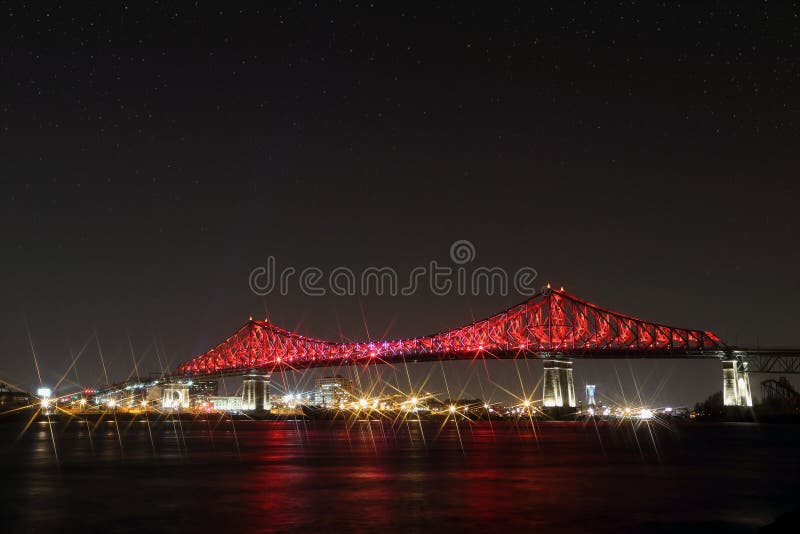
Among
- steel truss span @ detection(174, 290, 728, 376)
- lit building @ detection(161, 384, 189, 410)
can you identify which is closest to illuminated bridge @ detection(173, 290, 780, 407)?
steel truss span @ detection(174, 290, 728, 376)

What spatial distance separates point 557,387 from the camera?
106375 millimetres

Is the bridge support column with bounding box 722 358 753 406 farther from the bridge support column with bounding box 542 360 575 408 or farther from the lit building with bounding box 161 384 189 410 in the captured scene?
the lit building with bounding box 161 384 189 410

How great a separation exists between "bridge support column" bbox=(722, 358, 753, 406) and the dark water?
69.7m

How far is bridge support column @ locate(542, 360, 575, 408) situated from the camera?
106 m

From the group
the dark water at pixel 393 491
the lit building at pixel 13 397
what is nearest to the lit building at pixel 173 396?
the lit building at pixel 13 397

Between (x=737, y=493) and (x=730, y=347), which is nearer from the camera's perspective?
(x=737, y=493)

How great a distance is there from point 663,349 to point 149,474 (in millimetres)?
87123

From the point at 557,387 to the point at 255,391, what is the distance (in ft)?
199

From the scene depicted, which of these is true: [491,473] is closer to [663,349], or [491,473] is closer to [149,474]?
[149,474]

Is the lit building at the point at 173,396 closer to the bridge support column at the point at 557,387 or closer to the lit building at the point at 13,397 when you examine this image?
the lit building at the point at 13,397

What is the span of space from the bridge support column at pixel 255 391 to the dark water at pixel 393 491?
10307cm

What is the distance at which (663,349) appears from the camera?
105500mm

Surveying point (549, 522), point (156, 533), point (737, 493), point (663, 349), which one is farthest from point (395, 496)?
point (663, 349)

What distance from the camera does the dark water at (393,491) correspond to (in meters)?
18.1
